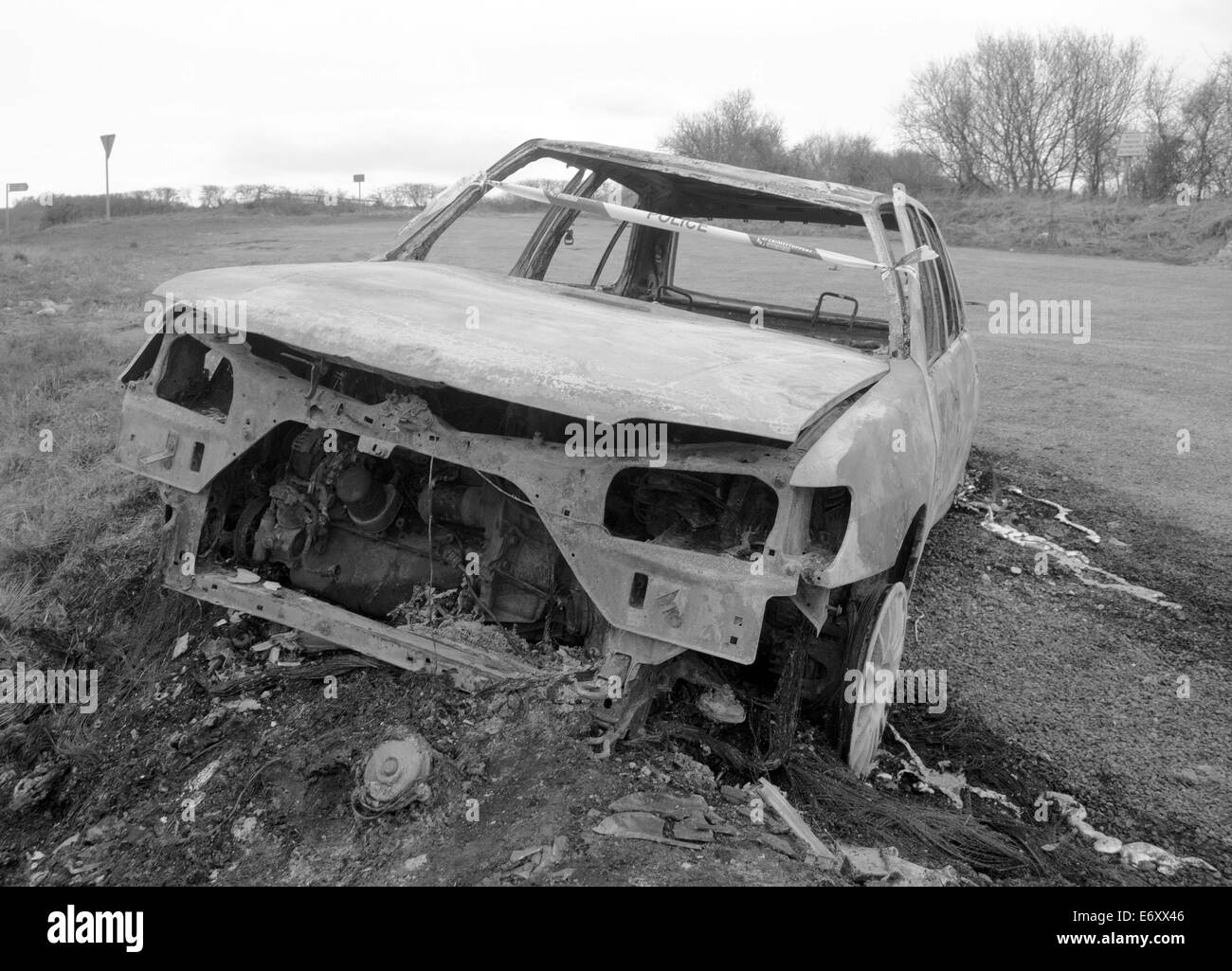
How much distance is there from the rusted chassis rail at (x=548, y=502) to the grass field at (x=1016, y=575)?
53 cm

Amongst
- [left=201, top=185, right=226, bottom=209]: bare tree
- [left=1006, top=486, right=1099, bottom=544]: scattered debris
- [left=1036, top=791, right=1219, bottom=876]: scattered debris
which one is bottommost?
[left=1036, top=791, right=1219, bottom=876]: scattered debris

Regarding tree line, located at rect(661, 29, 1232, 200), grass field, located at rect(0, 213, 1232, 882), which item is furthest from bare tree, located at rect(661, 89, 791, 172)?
grass field, located at rect(0, 213, 1232, 882)

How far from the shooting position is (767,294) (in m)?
4.94

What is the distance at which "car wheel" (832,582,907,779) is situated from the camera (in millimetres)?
2982

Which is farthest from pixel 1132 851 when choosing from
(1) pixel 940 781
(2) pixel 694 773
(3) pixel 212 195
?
(3) pixel 212 195

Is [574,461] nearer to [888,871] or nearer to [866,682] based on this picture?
[866,682]

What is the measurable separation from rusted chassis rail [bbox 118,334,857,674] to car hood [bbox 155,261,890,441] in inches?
6.6

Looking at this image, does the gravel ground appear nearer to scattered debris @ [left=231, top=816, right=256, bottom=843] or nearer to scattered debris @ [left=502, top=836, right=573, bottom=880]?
scattered debris @ [left=502, top=836, right=573, bottom=880]

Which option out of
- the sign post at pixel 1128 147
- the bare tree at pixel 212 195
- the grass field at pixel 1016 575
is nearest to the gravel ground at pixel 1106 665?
the grass field at pixel 1016 575

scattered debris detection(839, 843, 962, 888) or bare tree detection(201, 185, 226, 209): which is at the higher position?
bare tree detection(201, 185, 226, 209)

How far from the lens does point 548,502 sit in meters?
2.70

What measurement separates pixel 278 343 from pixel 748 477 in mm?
1574

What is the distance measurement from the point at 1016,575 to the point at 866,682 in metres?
2.20
